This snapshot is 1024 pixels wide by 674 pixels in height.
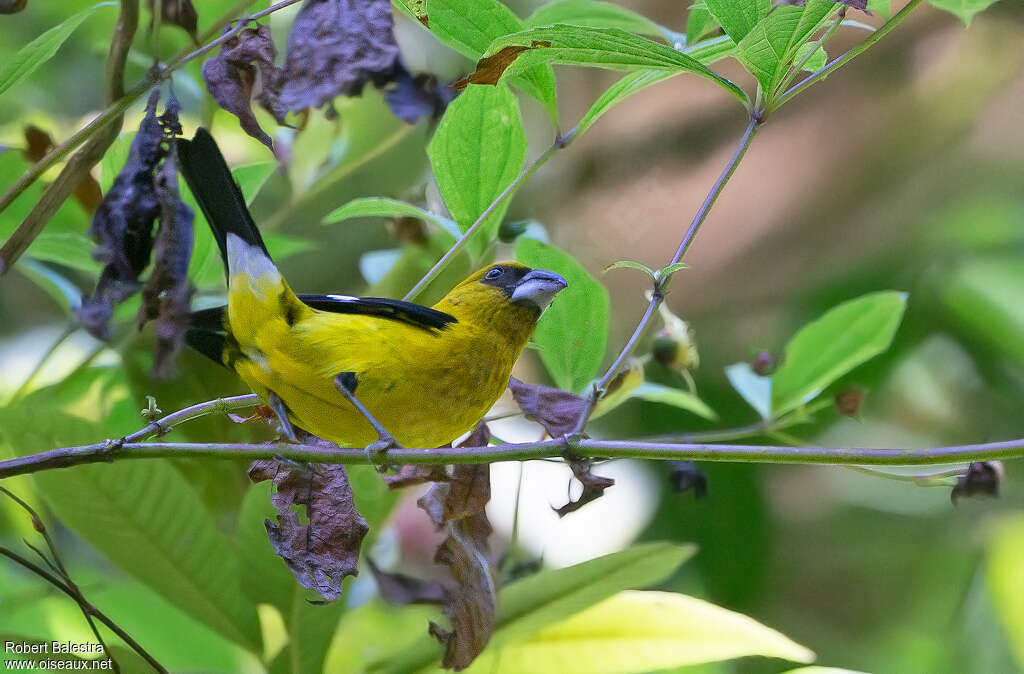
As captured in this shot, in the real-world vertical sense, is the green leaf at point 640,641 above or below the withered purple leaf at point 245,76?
below

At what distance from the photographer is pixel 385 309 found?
1208mm

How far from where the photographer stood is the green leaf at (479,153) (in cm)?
119

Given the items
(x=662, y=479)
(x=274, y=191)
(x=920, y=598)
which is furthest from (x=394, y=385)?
(x=920, y=598)

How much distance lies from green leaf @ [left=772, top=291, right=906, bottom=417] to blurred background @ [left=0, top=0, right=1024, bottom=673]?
18.3 inches

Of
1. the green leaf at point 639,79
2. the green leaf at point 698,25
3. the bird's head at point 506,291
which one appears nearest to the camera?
the green leaf at point 639,79

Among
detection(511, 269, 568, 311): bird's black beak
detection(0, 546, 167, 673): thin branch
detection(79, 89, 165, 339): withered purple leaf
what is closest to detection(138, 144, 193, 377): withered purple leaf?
detection(79, 89, 165, 339): withered purple leaf

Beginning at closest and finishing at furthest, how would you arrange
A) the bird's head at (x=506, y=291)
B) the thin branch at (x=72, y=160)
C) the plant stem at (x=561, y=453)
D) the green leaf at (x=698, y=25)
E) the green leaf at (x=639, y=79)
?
the plant stem at (x=561, y=453)
the thin branch at (x=72, y=160)
the green leaf at (x=639, y=79)
the green leaf at (x=698, y=25)
the bird's head at (x=506, y=291)

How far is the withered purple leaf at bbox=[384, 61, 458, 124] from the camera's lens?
4.13 ft

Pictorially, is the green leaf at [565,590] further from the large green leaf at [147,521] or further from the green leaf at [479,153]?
the green leaf at [479,153]

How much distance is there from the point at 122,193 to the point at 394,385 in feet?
1.22

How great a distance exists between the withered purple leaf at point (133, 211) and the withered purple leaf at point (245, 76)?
65 mm

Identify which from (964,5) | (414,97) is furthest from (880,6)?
(414,97)

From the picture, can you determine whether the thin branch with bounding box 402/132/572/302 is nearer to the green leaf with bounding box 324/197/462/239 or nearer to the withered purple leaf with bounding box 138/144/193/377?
the green leaf with bounding box 324/197/462/239

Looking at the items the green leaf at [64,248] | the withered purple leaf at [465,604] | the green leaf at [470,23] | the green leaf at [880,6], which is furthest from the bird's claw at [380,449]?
the green leaf at [880,6]
